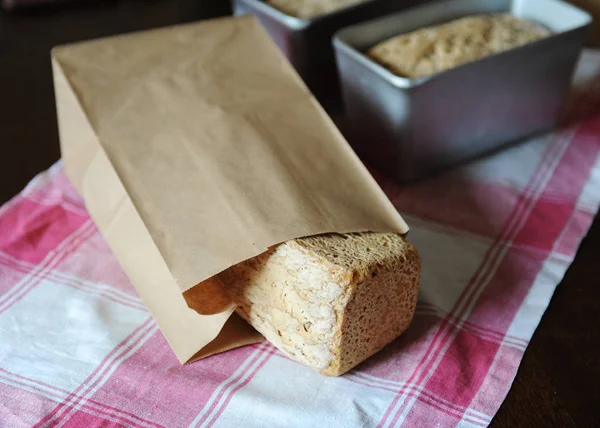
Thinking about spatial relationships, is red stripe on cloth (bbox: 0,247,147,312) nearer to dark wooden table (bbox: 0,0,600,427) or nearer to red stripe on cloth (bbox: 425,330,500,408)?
dark wooden table (bbox: 0,0,600,427)

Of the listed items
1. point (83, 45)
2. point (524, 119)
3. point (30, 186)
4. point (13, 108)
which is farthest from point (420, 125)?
point (13, 108)

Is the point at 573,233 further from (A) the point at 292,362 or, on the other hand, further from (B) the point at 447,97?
(A) the point at 292,362

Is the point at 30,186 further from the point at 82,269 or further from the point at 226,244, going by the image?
the point at 226,244

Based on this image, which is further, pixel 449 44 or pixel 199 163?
pixel 449 44

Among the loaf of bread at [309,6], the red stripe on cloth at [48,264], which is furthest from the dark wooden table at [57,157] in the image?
the loaf of bread at [309,6]

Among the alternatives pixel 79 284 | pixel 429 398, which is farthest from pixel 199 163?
pixel 429 398

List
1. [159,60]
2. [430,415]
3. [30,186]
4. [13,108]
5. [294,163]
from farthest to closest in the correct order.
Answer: [13,108], [30,186], [159,60], [294,163], [430,415]
